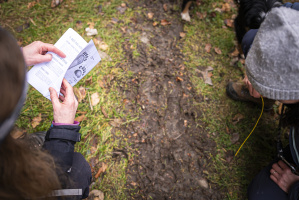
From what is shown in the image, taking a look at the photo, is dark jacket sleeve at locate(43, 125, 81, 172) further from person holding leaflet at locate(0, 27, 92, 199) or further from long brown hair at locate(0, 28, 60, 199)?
long brown hair at locate(0, 28, 60, 199)

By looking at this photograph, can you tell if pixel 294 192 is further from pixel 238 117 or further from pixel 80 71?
pixel 80 71

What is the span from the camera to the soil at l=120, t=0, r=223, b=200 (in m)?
2.07

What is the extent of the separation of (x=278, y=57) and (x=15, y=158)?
5.27ft

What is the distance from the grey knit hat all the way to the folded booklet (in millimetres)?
1339

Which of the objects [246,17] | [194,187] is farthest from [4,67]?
[246,17]

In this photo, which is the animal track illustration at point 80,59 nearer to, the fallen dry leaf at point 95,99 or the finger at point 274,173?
the fallen dry leaf at point 95,99

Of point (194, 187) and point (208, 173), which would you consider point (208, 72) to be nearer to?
point (208, 173)

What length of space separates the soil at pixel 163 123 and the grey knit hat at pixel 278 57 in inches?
44.6

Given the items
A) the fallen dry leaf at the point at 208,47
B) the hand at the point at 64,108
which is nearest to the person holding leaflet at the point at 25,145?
the hand at the point at 64,108

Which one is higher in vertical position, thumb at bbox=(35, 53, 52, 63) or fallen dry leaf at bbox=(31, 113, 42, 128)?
thumb at bbox=(35, 53, 52, 63)

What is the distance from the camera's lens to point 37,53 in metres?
1.54

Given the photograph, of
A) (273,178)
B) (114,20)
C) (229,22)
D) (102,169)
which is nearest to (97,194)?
(102,169)

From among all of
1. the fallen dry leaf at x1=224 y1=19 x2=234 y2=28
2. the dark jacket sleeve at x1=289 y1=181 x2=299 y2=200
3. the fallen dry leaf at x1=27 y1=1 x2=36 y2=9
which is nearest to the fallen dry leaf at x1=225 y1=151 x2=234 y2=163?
the dark jacket sleeve at x1=289 y1=181 x2=299 y2=200

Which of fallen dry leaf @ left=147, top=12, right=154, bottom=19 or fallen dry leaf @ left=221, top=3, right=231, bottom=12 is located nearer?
fallen dry leaf @ left=147, top=12, right=154, bottom=19
